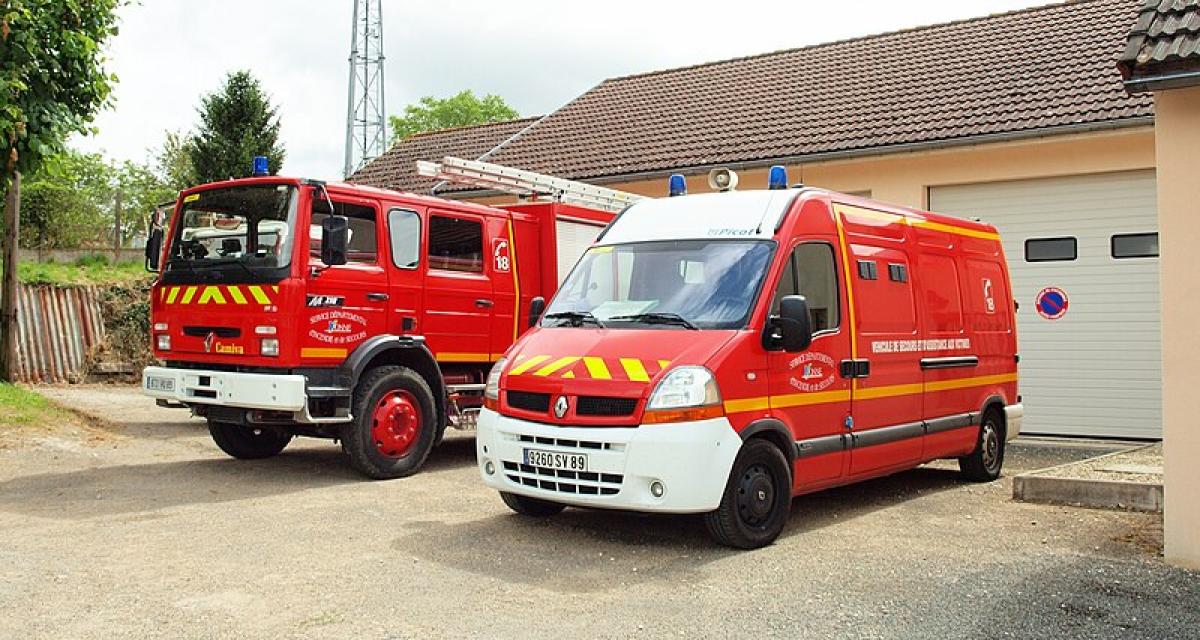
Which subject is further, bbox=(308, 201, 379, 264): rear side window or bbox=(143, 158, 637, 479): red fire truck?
bbox=(308, 201, 379, 264): rear side window

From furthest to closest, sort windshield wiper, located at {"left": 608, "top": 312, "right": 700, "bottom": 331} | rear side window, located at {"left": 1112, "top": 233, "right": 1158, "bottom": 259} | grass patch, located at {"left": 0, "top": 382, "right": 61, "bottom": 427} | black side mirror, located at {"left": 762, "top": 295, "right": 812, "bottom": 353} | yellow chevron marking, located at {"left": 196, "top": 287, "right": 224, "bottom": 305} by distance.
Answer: rear side window, located at {"left": 1112, "top": 233, "right": 1158, "bottom": 259}
grass patch, located at {"left": 0, "top": 382, "right": 61, "bottom": 427}
yellow chevron marking, located at {"left": 196, "top": 287, "right": 224, "bottom": 305}
windshield wiper, located at {"left": 608, "top": 312, "right": 700, "bottom": 331}
black side mirror, located at {"left": 762, "top": 295, "right": 812, "bottom": 353}

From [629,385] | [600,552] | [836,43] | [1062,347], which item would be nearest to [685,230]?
[629,385]

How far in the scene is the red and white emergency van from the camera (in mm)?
6633

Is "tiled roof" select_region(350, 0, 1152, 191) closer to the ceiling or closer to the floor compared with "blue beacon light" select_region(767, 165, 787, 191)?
closer to the ceiling

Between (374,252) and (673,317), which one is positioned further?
(374,252)

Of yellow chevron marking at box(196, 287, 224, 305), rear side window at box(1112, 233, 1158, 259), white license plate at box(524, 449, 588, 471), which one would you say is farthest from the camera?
rear side window at box(1112, 233, 1158, 259)

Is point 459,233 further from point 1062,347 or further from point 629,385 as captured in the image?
point 1062,347

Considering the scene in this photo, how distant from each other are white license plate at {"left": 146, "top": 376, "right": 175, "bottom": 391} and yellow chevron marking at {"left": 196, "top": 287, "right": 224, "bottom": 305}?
0.79 meters

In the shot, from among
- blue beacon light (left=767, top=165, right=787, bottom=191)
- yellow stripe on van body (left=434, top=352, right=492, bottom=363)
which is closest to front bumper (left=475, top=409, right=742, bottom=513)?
blue beacon light (left=767, top=165, right=787, bottom=191)

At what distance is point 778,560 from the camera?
6688 millimetres

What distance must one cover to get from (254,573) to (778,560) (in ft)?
10.2

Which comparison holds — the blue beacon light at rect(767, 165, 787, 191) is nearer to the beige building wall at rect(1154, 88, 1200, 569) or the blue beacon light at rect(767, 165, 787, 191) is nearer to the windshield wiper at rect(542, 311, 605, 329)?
the windshield wiper at rect(542, 311, 605, 329)

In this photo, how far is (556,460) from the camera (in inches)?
271

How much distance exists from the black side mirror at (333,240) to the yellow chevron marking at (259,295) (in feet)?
1.89
